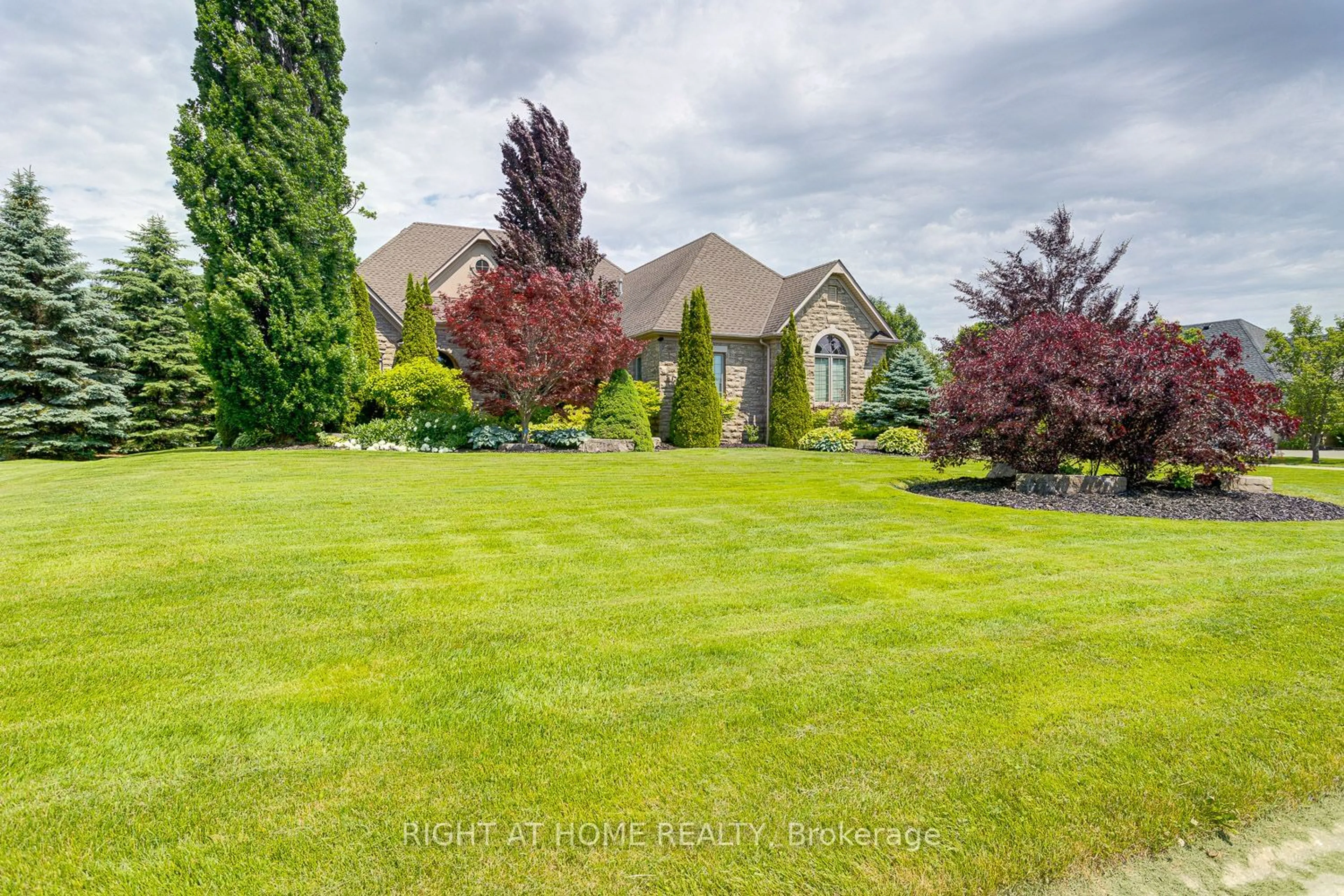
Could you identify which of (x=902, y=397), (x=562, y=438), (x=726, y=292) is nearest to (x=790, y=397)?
(x=902, y=397)

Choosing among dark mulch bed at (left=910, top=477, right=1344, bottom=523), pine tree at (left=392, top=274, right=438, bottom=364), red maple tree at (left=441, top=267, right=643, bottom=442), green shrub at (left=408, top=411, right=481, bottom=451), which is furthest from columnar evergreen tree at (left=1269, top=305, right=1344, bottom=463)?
pine tree at (left=392, top=274, right=438, bottom=364)

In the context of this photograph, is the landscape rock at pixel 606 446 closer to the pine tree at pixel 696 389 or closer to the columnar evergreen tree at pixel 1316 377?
the pine tree at pixel 696 389

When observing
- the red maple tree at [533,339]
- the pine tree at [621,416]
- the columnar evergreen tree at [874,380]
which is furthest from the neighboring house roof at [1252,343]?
the red maple tree at [533,339]

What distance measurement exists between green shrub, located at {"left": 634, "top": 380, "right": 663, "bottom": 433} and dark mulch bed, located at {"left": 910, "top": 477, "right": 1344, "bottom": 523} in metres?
11.4

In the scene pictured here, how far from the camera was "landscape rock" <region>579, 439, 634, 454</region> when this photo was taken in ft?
52.3

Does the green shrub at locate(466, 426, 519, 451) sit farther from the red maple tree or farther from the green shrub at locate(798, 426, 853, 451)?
the green shrub at locate(798, 426, 853, 451)

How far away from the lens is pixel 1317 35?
925cm

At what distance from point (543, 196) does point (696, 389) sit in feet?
26.2

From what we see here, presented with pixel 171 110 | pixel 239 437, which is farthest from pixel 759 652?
pixel 171 110

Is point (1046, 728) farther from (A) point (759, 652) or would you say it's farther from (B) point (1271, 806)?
(A) point (759, 652)

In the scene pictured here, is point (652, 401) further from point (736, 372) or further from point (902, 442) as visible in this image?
point (902, 442)

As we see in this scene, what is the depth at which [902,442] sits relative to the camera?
17.2 metres

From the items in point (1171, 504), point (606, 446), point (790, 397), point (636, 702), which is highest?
point (790, 397)

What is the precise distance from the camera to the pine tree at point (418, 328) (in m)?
19.5
